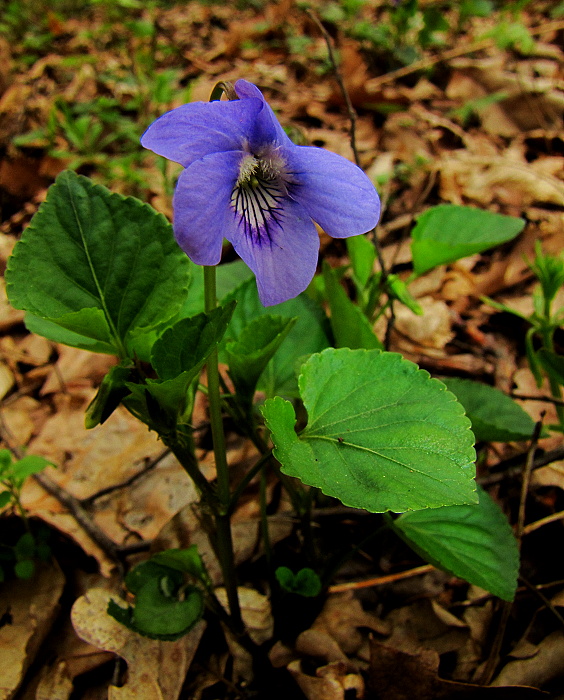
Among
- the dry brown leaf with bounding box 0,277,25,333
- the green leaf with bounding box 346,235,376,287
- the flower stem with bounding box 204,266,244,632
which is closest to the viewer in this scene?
the flower stem with bounding box 204,266,244,632

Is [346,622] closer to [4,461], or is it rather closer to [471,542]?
[471,542]

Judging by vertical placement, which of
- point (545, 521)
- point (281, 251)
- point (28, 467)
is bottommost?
point (545, 521)

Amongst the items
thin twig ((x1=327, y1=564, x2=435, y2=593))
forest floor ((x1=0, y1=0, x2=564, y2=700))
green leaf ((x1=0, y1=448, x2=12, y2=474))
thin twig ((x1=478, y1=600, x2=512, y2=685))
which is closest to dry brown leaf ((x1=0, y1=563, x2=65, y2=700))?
forest floor ((x1=0, y1=0, x2=564, y2=700))

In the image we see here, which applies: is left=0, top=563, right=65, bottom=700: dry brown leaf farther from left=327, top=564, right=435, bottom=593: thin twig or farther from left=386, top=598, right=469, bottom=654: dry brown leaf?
left=386, top=598, right=469, bottom=654: dry brown leaf

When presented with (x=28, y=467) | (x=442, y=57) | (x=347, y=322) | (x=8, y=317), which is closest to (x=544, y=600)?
(x=347, y=322)

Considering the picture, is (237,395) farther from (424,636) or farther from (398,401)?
(424,636)

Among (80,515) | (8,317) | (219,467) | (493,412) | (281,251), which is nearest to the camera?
(281,251)
